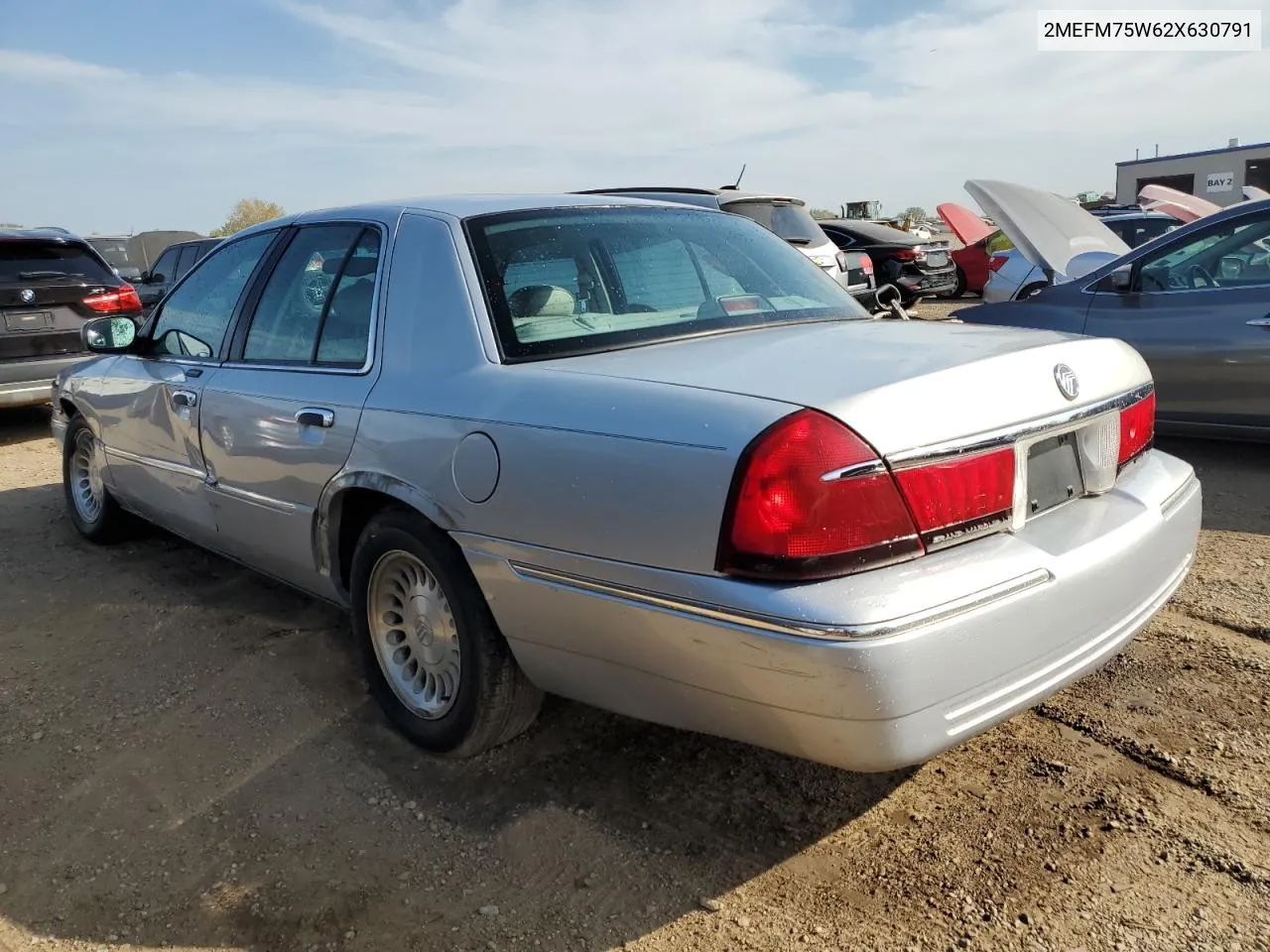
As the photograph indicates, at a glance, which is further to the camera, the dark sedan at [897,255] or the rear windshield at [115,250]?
the rear windshield at [115,250]

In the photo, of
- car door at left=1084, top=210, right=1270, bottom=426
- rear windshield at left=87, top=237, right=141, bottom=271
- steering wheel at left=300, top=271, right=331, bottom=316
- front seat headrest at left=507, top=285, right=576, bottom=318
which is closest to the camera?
front seat headrest at left=507, top=285, right=576, bottom=318

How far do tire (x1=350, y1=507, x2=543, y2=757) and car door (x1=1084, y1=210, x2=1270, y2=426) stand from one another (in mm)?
4438

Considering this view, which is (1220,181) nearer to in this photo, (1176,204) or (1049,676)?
(1176,204)

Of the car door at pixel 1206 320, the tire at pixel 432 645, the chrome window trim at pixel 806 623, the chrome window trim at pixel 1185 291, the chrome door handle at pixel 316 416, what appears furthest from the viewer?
the chrome window trim at pixel 1185 291

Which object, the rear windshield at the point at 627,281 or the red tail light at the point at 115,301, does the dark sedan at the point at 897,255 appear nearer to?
the red tail light at the point at 115,301

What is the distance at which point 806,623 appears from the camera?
1.92 meters

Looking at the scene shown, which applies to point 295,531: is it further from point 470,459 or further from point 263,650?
point 470,459

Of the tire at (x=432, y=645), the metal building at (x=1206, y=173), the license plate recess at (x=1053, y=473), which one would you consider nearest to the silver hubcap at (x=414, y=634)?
the tire at (x=432, y=645)

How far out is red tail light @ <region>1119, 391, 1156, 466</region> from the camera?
2.65 metres

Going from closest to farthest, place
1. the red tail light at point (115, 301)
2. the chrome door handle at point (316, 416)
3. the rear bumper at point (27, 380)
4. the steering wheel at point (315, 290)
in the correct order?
the chrome door handle at point (316, 416)
the steering wheel at point (315, 290)
the rear bumper at point (27, 380)
the red tail light at point (115, 301)

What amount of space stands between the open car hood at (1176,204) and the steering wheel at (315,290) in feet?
44.7

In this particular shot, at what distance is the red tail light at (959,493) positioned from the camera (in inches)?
80.1

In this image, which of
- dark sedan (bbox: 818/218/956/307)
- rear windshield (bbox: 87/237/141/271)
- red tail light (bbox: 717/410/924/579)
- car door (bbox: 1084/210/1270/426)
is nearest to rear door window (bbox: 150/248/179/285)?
rear windshield (bbox: 87/237/141/271)

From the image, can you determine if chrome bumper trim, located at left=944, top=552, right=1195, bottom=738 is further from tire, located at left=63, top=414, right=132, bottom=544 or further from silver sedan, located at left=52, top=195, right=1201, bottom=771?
tire, located at left=63, top=414, right=132, bottom=544
